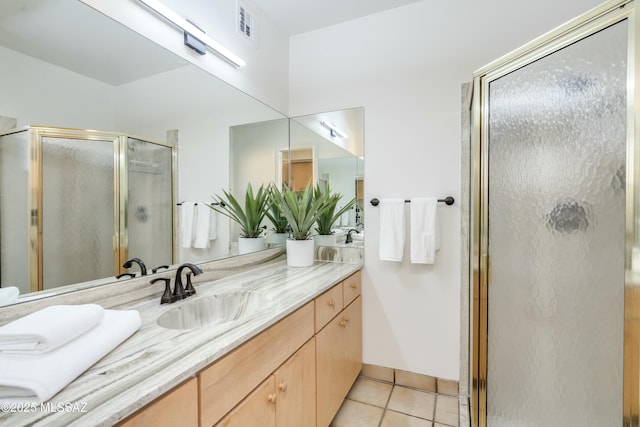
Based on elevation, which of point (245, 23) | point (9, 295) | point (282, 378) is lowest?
point (282, 378)

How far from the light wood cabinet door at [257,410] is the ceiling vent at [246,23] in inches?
72.2

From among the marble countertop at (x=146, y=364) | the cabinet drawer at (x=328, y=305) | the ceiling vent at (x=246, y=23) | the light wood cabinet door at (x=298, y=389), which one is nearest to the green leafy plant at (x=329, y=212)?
the cabinet drawer at (x=328, y=305)

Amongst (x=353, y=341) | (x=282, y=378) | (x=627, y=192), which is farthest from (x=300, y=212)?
(x=627, y=192)

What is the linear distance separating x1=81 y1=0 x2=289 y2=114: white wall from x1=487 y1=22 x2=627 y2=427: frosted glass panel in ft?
4.55

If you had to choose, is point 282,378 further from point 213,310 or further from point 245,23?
point 245,23

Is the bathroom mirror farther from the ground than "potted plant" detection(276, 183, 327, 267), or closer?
farther from the ground

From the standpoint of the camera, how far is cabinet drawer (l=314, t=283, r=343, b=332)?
129 cm

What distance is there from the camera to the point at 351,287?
1.73 meters

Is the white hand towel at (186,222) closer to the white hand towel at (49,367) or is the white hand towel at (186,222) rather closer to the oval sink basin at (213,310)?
the oval sink basin at (213,310)

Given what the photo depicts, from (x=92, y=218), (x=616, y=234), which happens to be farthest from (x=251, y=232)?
(x=616, y=234)

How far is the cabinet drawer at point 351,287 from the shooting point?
1.63m

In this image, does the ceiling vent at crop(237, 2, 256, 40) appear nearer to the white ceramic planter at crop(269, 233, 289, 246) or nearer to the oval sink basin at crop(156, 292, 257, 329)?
the white ceramic planter at crop(269, 233, 289, 246)

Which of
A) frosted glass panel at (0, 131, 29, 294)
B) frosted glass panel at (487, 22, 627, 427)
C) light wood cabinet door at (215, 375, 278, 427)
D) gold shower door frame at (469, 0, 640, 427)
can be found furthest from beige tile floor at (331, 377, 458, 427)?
frosted glass panel at (0, 131, 29, 294)

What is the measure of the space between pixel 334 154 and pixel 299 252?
79 cm
